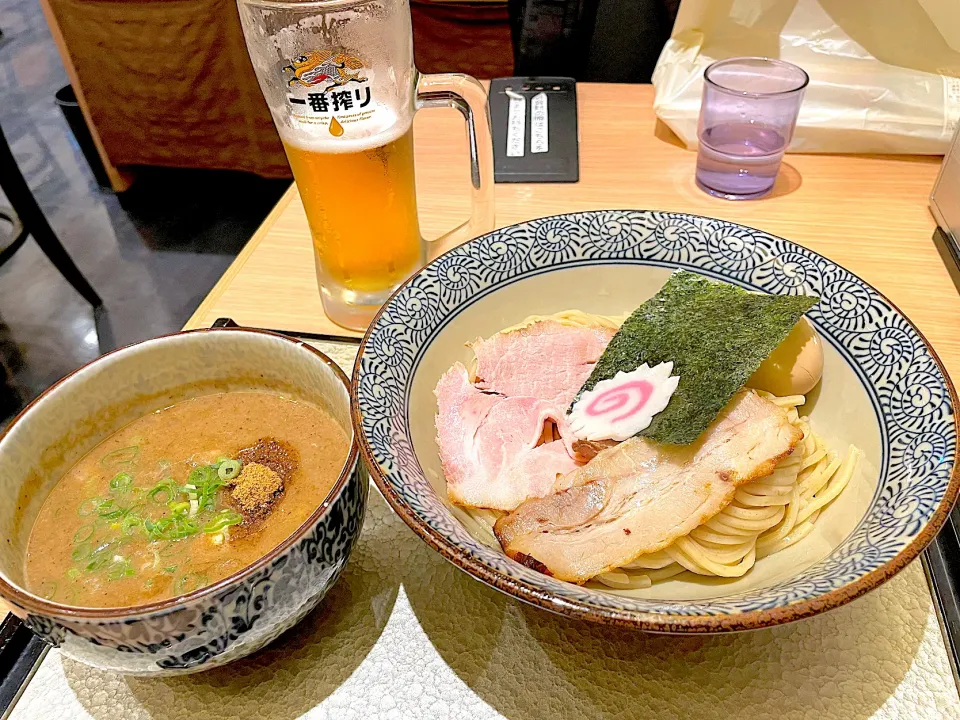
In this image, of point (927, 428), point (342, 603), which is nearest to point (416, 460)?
point (342, 603)

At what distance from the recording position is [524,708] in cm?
73

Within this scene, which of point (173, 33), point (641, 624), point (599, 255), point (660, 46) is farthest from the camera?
point (173, 33)

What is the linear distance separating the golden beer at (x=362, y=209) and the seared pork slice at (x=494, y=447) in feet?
1.09

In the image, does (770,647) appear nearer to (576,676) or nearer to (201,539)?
(576,676)

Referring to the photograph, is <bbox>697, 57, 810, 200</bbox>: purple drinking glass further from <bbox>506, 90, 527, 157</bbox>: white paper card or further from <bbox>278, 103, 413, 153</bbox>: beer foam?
<bbox>278, 103, 413, 153</bbox>: beer foam

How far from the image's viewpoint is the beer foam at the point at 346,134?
1.03 m

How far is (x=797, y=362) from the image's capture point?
90 cm

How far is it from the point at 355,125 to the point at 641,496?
66 centimetres

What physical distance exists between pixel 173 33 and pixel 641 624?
11.5ft

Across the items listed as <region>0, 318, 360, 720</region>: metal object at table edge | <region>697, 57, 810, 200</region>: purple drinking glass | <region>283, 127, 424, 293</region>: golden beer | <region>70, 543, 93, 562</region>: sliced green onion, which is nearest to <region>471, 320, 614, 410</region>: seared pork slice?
<region>283, 127, 424, 293</region>: golden beer

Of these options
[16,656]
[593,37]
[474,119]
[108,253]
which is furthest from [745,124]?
[108,253]

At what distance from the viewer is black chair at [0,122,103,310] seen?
2.66 m

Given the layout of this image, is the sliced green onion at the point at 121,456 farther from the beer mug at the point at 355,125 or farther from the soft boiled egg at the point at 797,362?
the soft boiled egg at the point at 797,362

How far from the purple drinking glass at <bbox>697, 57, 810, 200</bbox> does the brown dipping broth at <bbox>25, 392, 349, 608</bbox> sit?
42.6 inches
